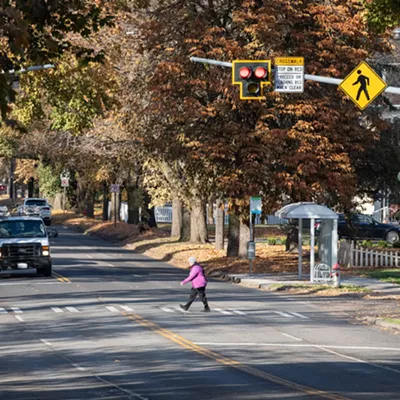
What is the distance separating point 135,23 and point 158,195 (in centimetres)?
1439

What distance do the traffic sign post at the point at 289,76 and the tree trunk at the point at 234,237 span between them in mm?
20585

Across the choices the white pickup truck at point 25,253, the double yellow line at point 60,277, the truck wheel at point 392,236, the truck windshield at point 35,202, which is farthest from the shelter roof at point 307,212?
the truck windshield at point 35,202

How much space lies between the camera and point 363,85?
960 inches

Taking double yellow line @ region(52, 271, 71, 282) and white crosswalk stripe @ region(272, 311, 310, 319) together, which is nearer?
white crosswalk stripe @ region(272, 311, 310, 319)

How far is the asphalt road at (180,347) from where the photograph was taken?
49.2ft

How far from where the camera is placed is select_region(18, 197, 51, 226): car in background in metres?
80.6

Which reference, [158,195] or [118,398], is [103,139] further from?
[118,398]

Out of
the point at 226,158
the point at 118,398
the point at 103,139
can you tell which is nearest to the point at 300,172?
the point at 226,158

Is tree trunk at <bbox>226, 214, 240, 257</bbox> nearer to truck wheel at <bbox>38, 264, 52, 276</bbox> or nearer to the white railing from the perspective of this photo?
truck wheel at <bbox>38, 264, 52, 276</bbox>

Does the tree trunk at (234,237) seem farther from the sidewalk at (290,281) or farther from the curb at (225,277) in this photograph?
the sidewalk at (290,281)

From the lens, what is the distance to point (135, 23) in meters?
45.0

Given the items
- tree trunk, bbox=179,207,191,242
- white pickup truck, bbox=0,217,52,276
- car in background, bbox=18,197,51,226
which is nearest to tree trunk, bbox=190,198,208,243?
tree trunk, bbox=179,207,191,242

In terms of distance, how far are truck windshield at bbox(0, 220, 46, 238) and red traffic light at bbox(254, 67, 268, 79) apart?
17.2 meters

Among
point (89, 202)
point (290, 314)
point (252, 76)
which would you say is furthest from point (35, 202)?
point (252, 76)
